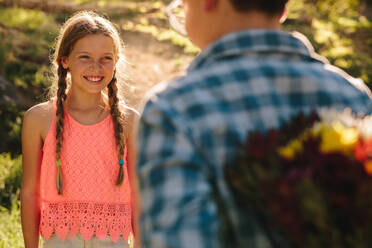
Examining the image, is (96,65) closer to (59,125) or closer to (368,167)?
(59,125)

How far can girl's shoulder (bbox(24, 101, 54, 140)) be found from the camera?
2.74m

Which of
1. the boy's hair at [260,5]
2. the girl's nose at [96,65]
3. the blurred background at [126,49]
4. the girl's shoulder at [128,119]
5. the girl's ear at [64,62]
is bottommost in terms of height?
the boy's hair at [260,5]

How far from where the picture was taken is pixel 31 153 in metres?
2.72

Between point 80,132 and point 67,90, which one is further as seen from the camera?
point 67,90

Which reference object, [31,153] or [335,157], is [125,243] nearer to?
[31,153]

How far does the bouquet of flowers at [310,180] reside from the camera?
103cm

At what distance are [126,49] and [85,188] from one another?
792 centimetres

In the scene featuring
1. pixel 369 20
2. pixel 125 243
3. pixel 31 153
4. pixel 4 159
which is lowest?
pixel 125 243

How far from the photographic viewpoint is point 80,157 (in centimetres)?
281

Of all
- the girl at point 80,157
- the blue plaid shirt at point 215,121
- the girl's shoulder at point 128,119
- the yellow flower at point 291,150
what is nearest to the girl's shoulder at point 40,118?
the girl at point 80,157

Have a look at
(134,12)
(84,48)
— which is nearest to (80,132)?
(84,48)

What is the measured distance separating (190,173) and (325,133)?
1.02 ft

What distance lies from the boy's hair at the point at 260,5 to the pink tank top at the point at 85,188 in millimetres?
1660

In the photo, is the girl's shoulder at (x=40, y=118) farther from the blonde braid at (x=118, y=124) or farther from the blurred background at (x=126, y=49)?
the blurred background at (x=126, y=49)
